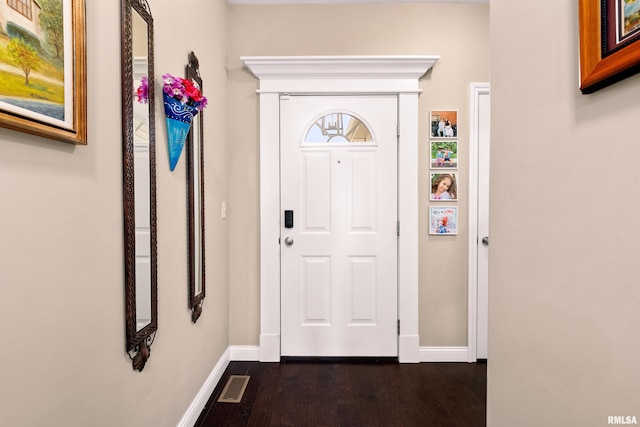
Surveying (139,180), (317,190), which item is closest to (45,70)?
(139,180)

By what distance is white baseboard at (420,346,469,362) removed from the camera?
8.12ft

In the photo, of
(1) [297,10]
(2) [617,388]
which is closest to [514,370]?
(2) [617,388]

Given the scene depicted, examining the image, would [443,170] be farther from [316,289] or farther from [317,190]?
[316,289]

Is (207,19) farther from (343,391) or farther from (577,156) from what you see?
(343,391)

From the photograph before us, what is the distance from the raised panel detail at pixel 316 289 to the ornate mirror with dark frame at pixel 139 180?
130cm

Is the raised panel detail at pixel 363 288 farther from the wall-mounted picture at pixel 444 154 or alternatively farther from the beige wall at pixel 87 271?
the beige wall at pixel 87 271

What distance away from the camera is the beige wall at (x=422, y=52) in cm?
246

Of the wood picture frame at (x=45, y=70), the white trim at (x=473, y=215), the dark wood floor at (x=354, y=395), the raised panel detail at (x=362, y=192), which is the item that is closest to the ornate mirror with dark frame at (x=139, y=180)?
the wood picture frame at (x=45, y=70)

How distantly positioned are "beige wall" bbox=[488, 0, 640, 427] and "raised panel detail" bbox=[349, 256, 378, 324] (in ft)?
4.68

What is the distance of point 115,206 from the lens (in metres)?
1.10

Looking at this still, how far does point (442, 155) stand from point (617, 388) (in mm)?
2064

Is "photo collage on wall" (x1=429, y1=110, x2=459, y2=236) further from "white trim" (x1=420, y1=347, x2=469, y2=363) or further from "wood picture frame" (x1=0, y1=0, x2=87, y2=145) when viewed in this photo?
"wood picture frame" (x1=0, y1=0, x2=87, y2=145)

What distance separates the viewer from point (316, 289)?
250cm

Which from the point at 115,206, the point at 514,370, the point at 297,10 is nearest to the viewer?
the point at 514,370
